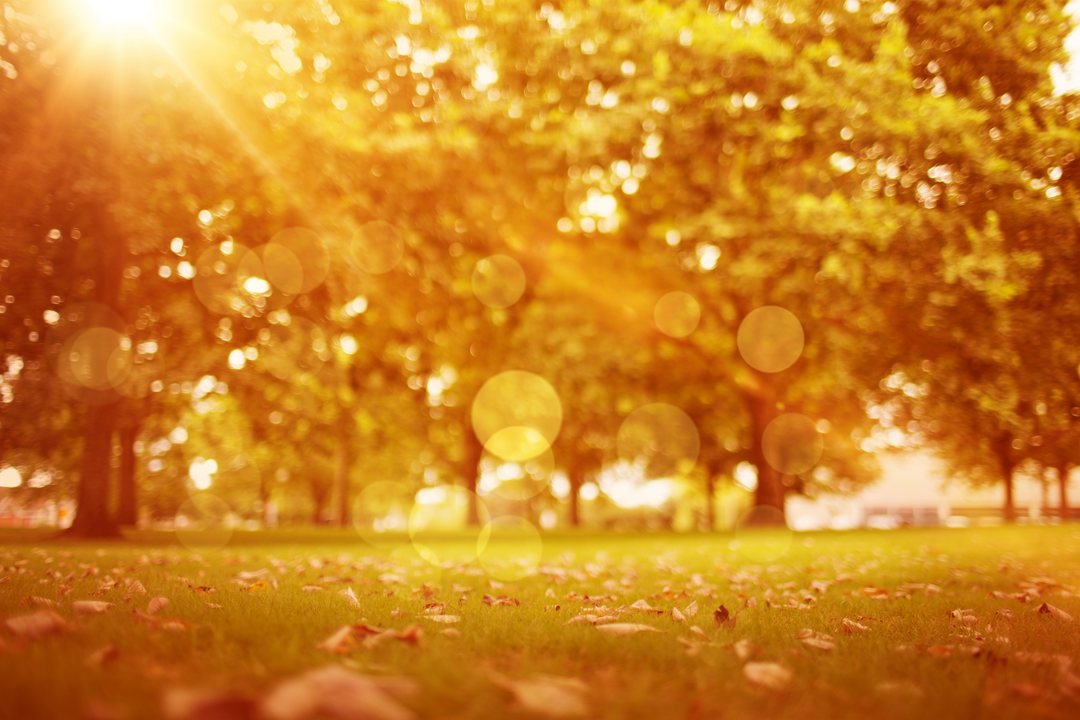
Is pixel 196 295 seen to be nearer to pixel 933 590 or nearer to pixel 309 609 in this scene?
pixel 309 609

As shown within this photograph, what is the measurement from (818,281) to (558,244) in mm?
6259

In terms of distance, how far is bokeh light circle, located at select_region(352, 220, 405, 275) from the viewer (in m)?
12.4

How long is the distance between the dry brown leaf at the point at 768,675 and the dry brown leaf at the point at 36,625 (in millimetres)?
2938

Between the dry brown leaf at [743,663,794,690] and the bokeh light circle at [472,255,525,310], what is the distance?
12.7m

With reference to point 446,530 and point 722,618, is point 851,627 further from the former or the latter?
point 446,530

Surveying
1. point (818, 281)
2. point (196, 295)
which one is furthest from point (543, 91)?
point (196, 295)

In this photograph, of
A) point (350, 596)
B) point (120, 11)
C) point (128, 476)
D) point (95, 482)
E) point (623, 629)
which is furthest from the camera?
point (128, 476)

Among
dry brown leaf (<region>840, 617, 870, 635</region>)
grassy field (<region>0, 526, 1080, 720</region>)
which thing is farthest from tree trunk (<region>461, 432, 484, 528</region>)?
dry brown leaf (<region>840, 617, 870, 635</region>)

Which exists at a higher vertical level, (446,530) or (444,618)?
(444,618)

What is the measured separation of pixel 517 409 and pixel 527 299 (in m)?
10.2

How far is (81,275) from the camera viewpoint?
13344 millimetres

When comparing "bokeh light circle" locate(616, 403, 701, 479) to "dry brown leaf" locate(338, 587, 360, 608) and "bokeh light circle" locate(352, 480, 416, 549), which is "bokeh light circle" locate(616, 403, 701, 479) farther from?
"dry brown leaf" locate(338, 587, 360, 608)

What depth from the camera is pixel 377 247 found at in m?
12.8

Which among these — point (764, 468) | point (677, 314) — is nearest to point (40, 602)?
point (677, 314)
